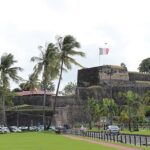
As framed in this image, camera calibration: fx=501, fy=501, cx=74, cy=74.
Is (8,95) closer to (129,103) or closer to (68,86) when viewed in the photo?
(129,103)

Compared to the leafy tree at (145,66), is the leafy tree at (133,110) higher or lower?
lower

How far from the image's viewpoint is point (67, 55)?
6969 cm

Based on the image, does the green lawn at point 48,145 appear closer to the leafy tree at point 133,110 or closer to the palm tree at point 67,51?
the palm tree at point 67,51

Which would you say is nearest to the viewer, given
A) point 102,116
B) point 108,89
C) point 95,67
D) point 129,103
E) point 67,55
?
point 67,55

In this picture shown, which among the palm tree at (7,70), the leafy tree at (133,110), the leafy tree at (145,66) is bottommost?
the leafy tree at (133,110)

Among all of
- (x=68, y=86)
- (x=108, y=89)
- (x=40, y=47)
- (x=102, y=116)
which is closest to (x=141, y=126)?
(x=102, y=116)

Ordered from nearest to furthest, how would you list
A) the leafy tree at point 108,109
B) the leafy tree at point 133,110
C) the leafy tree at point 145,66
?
the leafy tree at point 133,110 < the leafy tree at point 108,109 < the leafy tree at point 145,66

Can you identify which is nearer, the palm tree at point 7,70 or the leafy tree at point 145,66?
the palm tree at point 7,70

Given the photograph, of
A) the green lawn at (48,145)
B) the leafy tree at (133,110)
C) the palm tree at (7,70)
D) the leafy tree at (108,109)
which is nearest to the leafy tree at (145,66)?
the leafy tree at (108,109)

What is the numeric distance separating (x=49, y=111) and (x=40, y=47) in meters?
25.9

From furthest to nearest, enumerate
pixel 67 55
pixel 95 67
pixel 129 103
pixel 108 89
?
pixel 95 67
pixel 108 89
pixel 129 103
pixel 67 55

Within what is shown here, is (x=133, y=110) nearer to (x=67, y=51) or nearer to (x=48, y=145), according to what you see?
(x=67, y=51)

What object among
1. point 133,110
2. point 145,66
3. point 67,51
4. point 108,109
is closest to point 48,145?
point 67,51

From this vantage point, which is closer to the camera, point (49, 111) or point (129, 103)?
point (129, 103)
